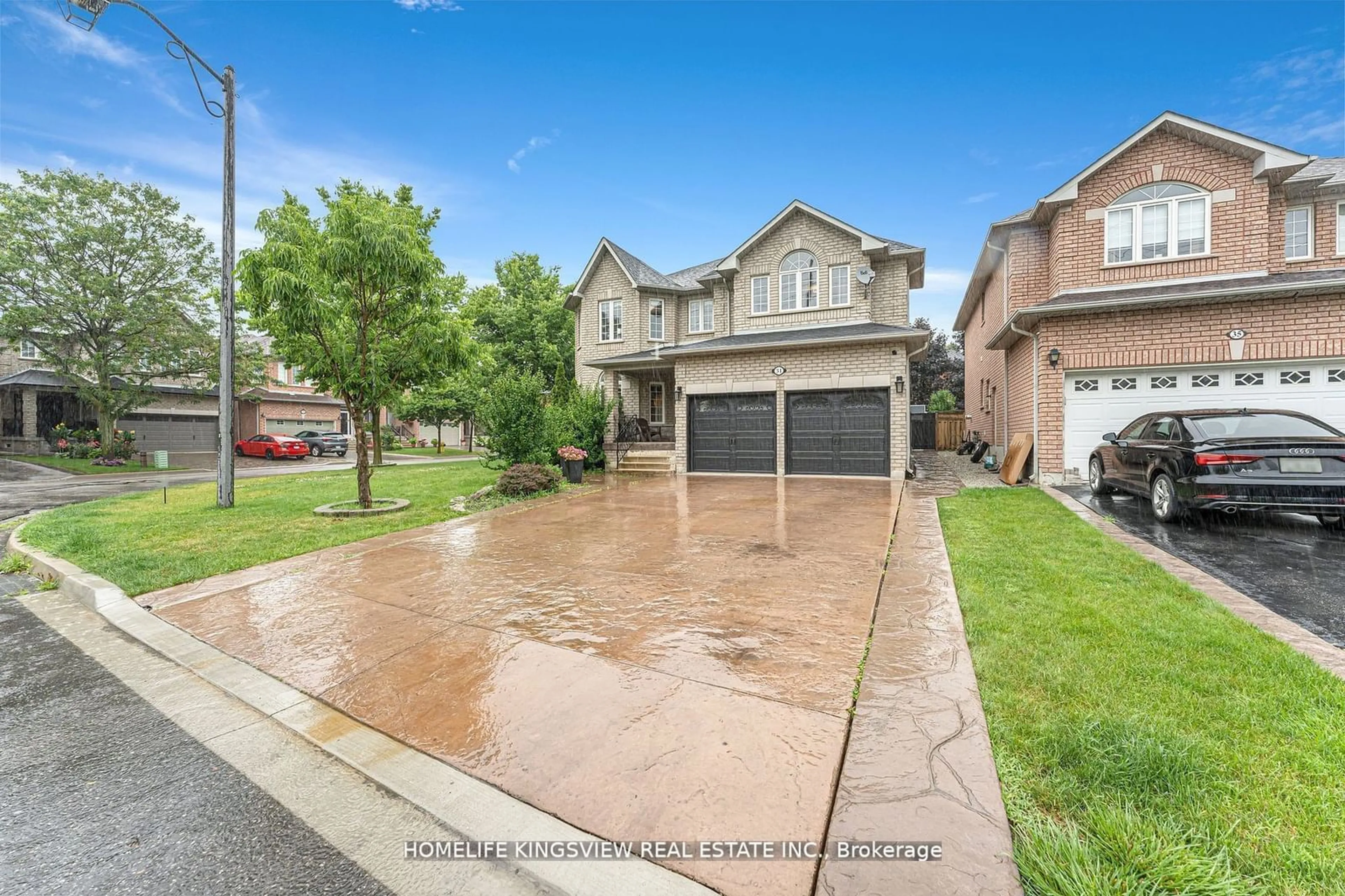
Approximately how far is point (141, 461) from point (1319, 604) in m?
33.0

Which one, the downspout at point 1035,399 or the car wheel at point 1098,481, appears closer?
the car wheel at point 1098,481

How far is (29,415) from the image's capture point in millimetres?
24375

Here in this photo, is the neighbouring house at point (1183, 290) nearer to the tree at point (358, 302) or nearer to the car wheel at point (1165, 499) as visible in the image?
the car wheel at point (1165, 499)

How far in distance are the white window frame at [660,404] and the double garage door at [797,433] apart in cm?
457

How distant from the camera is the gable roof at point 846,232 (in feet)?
47.0

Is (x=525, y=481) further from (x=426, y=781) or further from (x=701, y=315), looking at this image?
(x=701, y=315)

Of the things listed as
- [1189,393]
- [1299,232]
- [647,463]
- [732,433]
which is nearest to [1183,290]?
[1189,393]

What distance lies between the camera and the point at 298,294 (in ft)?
26.1

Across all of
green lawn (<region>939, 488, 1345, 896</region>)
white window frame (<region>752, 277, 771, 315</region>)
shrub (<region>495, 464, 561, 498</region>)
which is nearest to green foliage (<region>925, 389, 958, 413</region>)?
white window frame (<region>752, 277, 771, 315</region>)

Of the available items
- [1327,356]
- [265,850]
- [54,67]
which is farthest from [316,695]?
[54,67]

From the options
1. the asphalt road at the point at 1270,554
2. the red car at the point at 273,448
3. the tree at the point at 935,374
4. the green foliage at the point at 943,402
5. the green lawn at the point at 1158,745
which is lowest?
the green lawn at the point at 1158,745

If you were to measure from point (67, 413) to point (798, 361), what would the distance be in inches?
1370

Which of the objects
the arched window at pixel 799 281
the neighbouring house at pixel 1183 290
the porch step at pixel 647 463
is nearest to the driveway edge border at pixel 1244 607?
the neighbouring house at pixel 1183 290

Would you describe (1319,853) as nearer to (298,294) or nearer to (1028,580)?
(1028,580)
